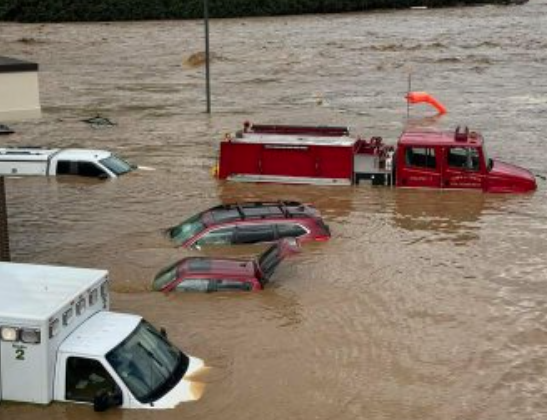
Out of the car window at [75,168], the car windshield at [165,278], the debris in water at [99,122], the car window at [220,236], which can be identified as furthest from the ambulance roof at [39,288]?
the debris in water at [99,122]

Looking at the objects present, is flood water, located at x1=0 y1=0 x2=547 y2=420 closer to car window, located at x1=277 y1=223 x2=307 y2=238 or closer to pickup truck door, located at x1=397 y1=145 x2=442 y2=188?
pickup truck door, located at x1=397 y1=145 x2=442 y2=188

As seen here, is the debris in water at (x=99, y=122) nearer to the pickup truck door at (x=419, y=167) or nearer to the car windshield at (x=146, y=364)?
the pickup truck door at (x=419, y=167)

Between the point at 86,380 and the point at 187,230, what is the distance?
843 cm

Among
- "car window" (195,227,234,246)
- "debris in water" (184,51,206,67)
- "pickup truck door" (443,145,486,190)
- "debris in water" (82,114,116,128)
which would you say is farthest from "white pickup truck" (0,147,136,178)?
"debris in water" (184,51,206,67)

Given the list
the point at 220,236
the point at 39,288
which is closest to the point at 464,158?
the point at 220,236

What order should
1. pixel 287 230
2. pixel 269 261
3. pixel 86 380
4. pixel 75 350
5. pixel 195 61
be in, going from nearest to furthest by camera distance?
1. pixel 75 350
2. pixel 86 380
3. pixel 269 261
4. pixel 287 230
5. pixel 195 61

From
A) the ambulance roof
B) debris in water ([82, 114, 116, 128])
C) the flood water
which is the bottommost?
the flood water

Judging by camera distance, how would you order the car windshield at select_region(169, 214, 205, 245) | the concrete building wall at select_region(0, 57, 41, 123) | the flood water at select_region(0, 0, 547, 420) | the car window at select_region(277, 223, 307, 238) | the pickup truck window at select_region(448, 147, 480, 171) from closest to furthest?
1. the flood water at select_region(0, 0, 547, 420)
2. the concrete building wall at select_region(0, 57, 41, 123)
3. the car window at select_region(277, 223, 307, 238)
4. the car windshield at select_region(169, 214, 205, 245)
5. the pickup truck window at select_region(448, 147, 480, 171)

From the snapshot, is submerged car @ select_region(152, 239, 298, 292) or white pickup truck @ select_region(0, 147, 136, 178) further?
white pickup truck @ select_region(0, 147, 136, 178)

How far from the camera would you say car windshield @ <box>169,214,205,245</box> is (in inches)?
715

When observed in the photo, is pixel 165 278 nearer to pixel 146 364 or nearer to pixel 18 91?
pixel 18 91

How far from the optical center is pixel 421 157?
76.4 feet

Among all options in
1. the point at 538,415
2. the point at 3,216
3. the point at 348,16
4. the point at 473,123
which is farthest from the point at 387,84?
the point at 348,16

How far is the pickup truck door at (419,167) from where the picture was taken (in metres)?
23.1
